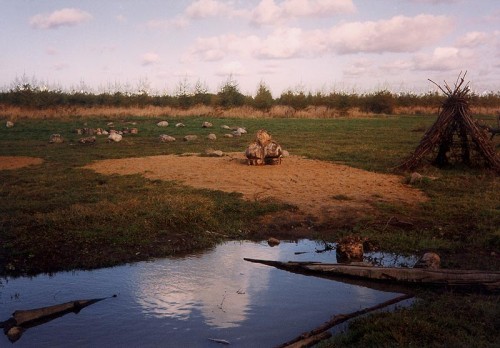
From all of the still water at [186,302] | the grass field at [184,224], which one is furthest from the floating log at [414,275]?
the grass field at [184,224]

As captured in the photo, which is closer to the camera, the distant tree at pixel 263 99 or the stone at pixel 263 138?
the stone at pixel 263 138

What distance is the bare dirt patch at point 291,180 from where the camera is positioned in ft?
31.7

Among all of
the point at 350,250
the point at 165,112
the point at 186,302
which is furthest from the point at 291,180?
the point at 165,112

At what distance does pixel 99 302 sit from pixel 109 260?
1314 mm

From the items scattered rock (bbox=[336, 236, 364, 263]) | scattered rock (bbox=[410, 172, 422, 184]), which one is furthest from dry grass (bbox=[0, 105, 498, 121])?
scattered rock (bbox=[336, 236, 364, 263])

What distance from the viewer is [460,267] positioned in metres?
6.36

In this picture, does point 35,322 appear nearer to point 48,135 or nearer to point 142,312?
point 142,312

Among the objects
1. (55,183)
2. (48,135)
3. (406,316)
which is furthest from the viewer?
(48,135)

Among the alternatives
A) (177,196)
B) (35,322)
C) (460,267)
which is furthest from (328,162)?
(35,322)

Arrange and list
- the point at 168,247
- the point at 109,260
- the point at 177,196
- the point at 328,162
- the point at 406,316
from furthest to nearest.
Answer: the point at 328,162
the point at 177,196
the point at 168,247
the point at 109,260
the point at 406,316

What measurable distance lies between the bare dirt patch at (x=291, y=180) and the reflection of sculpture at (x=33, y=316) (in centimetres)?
466

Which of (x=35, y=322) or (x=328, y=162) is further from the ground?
(x=328, y=162)

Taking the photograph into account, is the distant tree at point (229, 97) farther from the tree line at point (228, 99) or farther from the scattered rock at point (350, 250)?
the scattered rock at point (350, 250)

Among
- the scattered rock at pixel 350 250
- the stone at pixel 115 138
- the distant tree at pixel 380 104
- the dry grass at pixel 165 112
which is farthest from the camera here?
the distant tree at pixel 380 104
